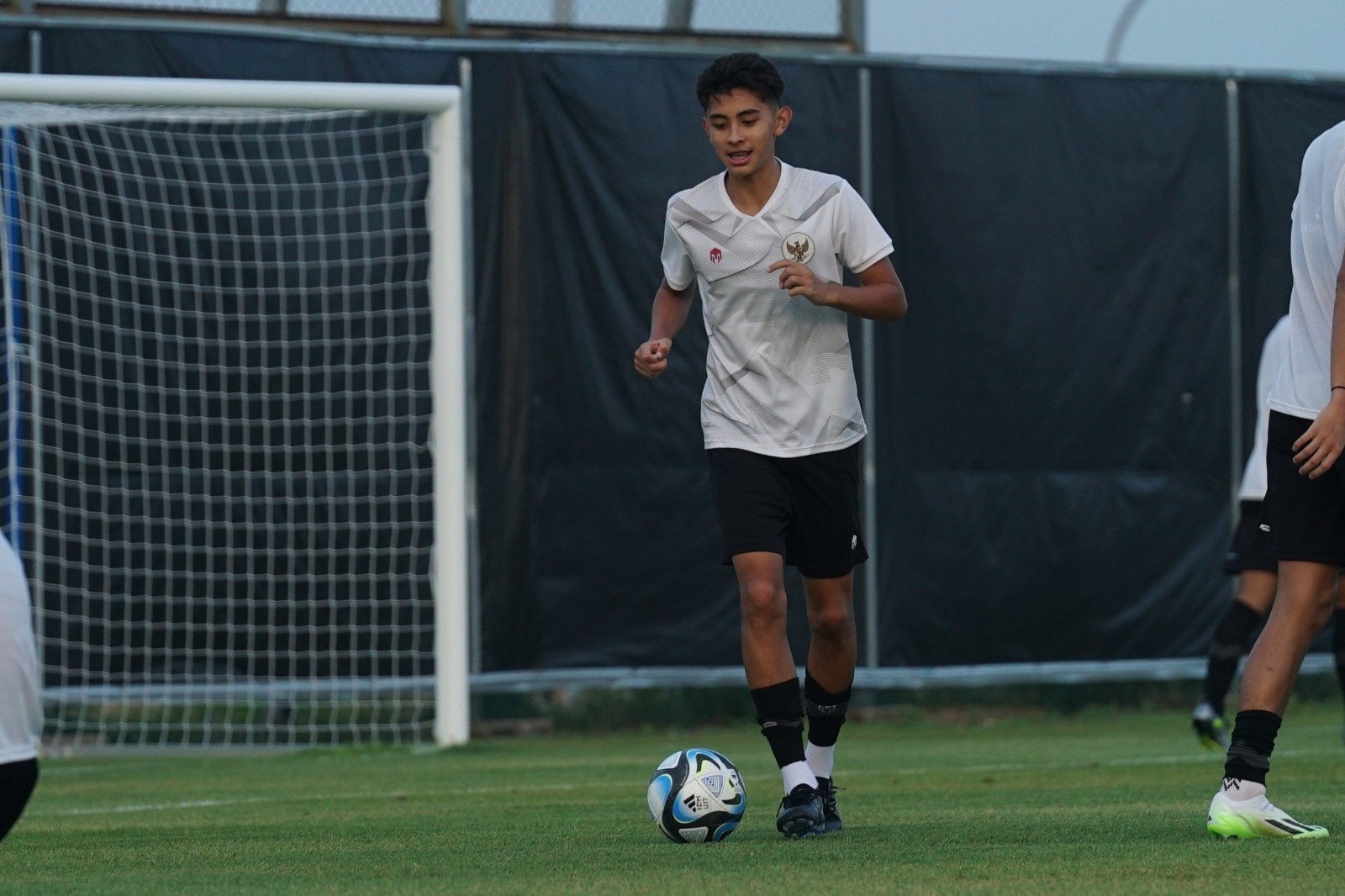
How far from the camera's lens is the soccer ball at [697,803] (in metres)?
4.73

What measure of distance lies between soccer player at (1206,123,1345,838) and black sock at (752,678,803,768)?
996 millimetres

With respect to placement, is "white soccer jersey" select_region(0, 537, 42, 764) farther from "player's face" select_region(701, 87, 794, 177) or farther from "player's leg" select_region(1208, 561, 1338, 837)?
"player's leg" select_region(1208, 561, 1338, 837)

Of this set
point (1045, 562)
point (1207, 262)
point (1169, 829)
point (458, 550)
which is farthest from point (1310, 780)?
point (1207, 262)

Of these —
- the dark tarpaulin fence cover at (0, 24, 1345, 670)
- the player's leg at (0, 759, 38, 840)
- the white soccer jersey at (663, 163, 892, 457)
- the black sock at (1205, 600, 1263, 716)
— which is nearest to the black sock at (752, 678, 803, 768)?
the white soccer jersey at (663, 163, 892, 457)

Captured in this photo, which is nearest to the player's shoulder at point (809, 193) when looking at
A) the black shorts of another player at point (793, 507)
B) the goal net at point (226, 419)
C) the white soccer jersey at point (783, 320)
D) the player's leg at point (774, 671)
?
the white soccer jersey at point (783, 320)

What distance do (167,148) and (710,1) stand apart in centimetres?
306

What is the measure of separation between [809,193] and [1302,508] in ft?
4.82

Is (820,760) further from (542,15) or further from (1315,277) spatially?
(542,15)

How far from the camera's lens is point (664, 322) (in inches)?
210

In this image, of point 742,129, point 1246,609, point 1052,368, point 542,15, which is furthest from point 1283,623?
point 542,15

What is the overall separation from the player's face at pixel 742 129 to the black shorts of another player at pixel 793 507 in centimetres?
72

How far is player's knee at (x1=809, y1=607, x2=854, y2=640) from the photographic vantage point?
5.18 metres

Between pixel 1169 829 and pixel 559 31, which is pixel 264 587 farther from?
pixel 1169 829

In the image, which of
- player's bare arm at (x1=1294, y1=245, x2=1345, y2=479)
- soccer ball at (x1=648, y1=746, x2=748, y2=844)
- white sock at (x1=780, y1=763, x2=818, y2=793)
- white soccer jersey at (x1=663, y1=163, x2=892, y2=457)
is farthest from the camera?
white soccer jersey at (x1=663, y1=163, x2=892, y2=457)
